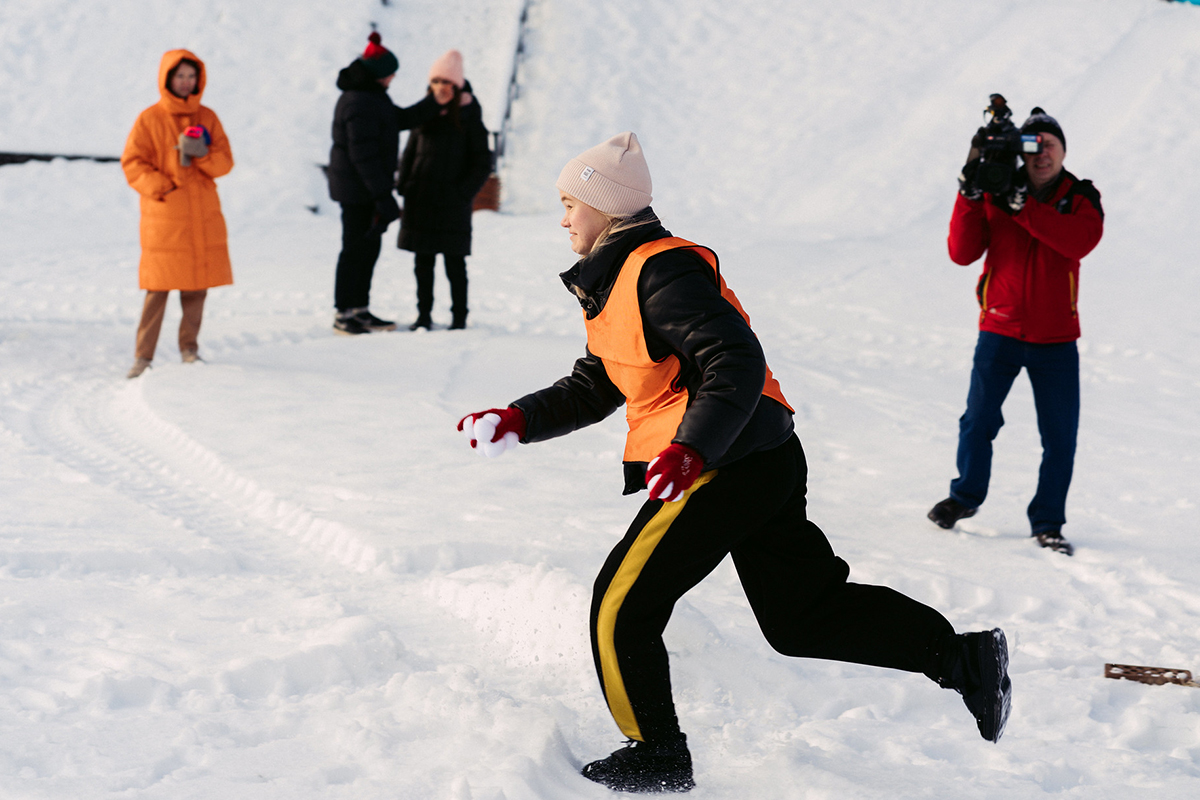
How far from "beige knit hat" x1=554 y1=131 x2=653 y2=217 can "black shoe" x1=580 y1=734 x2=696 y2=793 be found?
1.09 meters

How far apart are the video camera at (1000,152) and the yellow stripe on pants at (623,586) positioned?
2.20 m

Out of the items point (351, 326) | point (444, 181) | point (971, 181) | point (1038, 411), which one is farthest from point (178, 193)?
point (1038, 411)

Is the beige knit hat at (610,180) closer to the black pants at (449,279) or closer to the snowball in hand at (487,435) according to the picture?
the snowball in hand at (487,435)

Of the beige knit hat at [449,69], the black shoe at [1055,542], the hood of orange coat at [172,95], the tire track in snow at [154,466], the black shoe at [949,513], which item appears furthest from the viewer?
the beige knit hat at [449,69]

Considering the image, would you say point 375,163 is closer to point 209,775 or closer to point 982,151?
point 982,151

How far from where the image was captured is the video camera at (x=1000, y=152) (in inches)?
143

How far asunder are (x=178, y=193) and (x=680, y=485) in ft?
15.1

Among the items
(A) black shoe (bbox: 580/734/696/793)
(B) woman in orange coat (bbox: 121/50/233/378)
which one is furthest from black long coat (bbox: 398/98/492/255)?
(A) black shoe (bbox: 580/734/696/793)

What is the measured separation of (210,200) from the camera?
5648 mm

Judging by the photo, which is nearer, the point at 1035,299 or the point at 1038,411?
the point at 1035,299

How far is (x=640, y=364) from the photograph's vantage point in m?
2.05

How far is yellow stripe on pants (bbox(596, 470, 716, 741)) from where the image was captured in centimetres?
200

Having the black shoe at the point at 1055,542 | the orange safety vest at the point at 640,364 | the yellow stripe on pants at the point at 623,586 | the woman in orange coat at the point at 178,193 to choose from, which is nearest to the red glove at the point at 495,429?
the orange safety vest at the point at 640,364

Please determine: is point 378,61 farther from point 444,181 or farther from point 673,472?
point 673,472
